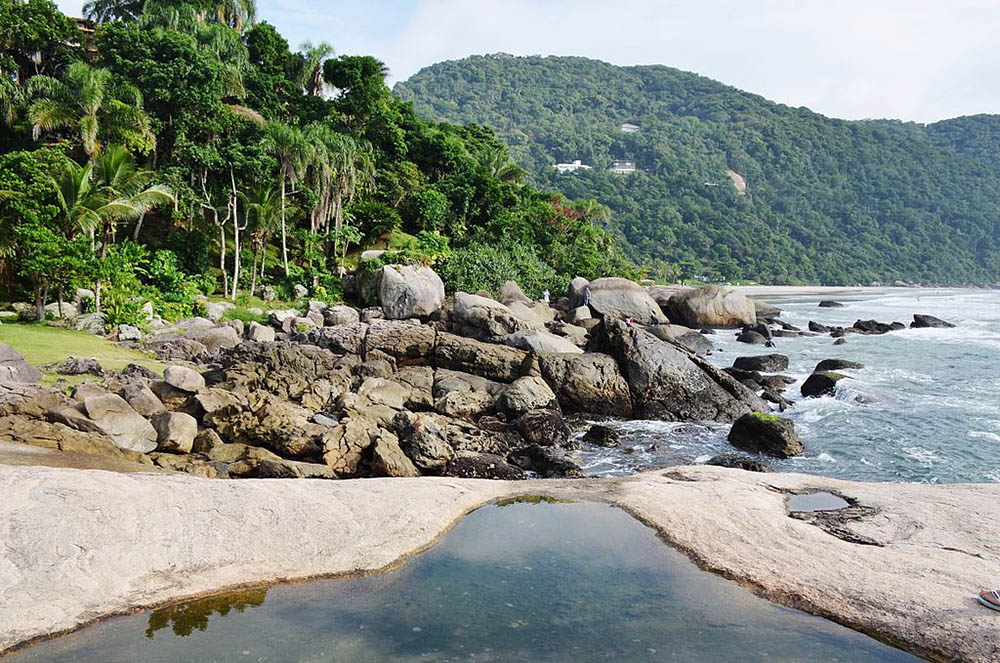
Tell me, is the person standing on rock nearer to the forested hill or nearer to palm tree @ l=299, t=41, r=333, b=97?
palm tree @ l=299, t=41, r=333, b=97

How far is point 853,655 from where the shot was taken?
6016mm

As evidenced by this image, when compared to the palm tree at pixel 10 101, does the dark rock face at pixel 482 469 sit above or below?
below

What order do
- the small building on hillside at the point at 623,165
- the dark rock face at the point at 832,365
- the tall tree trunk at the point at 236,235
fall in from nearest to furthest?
the dark rock face at the point at 832,365
the tall tree trunk at the point at 236,235
the small building on hillside at the point at 623,165

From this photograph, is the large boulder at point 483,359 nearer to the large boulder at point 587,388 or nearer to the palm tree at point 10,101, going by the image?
the large boulder at point 587,388

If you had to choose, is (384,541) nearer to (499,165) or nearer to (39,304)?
(39,304)

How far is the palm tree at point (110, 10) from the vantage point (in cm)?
4706

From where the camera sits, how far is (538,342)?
2128 cm

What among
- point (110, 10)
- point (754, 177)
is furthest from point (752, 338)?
point (754, 177)

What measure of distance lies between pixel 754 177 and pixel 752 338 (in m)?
126

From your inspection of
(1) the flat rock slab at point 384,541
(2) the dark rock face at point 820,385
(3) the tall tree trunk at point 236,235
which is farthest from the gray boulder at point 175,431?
(2) the dark rock face at point 820,385

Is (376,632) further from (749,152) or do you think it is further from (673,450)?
(749,152)

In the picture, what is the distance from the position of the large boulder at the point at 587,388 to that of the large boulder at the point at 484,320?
402 centimetres

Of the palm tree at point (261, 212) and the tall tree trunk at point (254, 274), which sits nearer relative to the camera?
the tall tree trunk at point (254, 274)

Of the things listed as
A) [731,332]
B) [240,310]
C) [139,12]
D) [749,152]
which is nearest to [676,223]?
[749,152]
